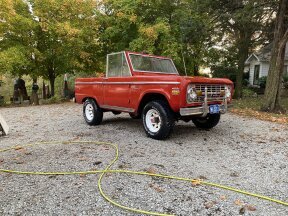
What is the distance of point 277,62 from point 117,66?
23.7 feet

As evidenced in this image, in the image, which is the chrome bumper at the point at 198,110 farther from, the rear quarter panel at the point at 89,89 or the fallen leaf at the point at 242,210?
the rear quarter panel at the point at 89,89

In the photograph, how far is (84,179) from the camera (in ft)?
11.8

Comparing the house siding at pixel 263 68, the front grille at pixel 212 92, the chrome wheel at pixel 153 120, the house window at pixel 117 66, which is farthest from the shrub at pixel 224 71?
the chrome wheel at pixel 153 120

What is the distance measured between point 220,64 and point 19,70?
1791 cm

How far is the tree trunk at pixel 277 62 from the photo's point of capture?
10195 millimetres

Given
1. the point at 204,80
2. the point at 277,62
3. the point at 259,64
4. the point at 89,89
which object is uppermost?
the point at 259,64

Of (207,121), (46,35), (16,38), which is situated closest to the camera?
(207,121)

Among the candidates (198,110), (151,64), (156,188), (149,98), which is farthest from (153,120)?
(156,188)

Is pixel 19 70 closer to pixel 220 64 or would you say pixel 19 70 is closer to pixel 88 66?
pixel 88 66

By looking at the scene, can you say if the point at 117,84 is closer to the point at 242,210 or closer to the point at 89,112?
the point at 89,112

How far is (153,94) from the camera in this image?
18.6ft

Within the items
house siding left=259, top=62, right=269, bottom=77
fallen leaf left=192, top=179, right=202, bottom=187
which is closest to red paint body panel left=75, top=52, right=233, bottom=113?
fallen leaf left=192, top=179, right=202, bottom=187

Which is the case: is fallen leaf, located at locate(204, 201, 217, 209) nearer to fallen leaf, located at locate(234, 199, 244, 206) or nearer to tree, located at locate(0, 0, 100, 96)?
fallen leaf, located at locate(234, 199, 244, 206)

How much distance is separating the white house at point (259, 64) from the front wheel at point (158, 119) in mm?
20955
